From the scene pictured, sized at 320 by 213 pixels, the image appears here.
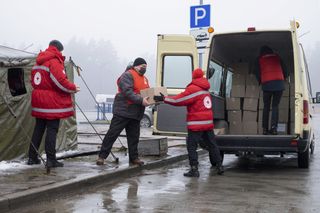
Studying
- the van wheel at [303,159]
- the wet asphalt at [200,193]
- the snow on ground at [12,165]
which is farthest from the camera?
the van wheel at [303,159]

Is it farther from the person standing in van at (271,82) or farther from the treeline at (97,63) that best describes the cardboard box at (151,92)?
the treeline at (97,63)

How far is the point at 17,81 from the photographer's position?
29.6 feet

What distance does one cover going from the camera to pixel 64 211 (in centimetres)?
597

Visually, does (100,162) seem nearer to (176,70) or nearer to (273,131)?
(176,70)

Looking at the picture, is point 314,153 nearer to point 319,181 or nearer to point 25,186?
point 319,181

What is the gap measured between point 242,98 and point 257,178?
8.61 ft

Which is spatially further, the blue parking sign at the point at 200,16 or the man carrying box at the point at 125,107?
the blue parking sign at the point at 200,16

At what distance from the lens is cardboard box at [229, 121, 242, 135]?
10.8 metres

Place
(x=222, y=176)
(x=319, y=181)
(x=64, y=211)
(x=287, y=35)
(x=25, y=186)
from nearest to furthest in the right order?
(x=64, y=211)
(x=25, y=186)
(x=319, y=181)
(x=222, y=176)
(x=287, y=35)

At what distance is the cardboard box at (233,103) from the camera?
10.8m

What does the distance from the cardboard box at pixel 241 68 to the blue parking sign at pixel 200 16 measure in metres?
2.86

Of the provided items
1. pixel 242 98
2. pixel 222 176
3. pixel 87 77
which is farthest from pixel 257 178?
pixel 87 77

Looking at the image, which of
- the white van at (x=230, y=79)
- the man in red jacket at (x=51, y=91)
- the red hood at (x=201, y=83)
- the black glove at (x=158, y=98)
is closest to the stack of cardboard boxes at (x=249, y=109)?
the white van at (x=230, y=79)

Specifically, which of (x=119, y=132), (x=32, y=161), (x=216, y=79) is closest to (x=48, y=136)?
(x=32, y=161)
